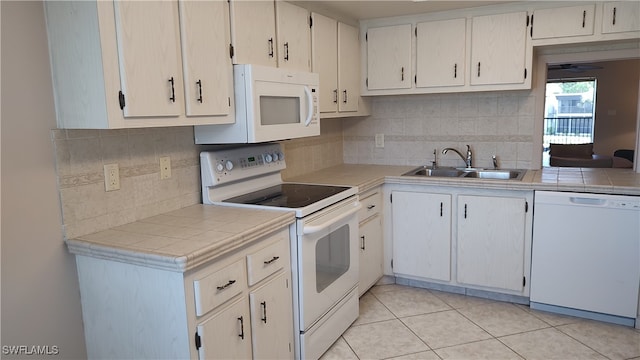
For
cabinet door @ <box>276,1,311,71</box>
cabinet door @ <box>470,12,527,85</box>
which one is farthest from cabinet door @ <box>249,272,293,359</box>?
cabinet door @ <box>470,12,527,85</box>

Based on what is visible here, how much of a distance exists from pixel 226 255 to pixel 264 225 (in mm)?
245

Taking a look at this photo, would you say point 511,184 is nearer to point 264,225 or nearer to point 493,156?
point 493,156

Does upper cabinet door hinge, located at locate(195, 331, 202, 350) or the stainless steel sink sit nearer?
upper cabinet door hinge, located at locate(195, 331, 202, 350)

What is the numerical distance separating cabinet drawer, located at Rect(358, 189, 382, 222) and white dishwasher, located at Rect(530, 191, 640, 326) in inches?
40.0

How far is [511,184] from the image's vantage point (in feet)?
9.66

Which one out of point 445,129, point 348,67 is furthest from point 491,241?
point 348,67

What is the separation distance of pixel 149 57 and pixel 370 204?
1.84m

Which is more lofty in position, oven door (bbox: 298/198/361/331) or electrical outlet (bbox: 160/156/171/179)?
electrical outlet (bbox: 160/156/171/179)

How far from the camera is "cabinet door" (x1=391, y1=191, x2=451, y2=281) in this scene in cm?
323

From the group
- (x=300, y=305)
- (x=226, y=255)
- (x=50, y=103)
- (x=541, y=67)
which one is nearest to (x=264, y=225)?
(x=226, y=255)

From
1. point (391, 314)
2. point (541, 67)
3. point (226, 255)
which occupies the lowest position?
point (391, 314)

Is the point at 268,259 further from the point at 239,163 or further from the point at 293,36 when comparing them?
the point at 293,36

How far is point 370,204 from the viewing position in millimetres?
3186

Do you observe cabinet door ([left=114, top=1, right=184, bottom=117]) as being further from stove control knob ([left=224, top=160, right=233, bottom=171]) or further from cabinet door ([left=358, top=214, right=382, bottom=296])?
cabinet door ([left=358, top=214, right=382, bottom=296])
